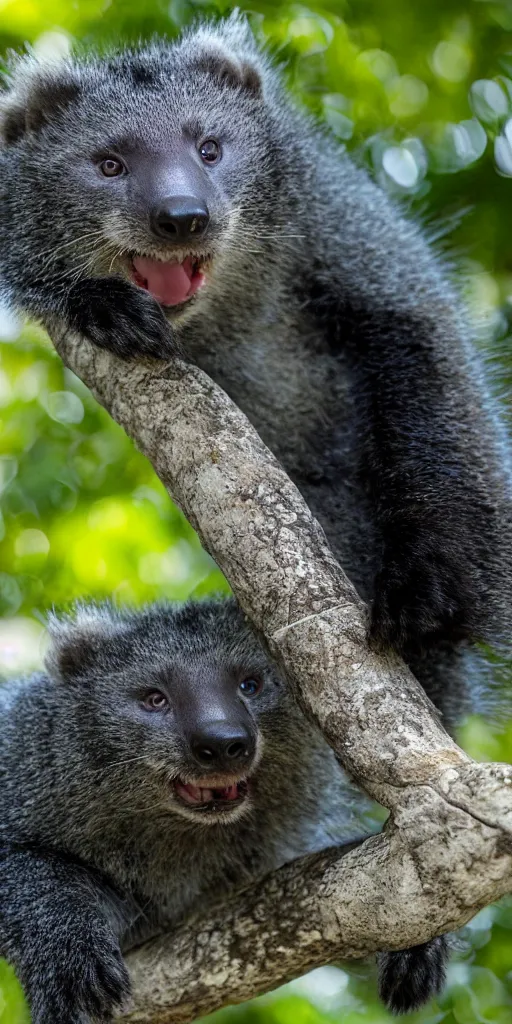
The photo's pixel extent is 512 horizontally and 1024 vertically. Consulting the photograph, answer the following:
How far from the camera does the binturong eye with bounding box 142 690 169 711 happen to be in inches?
224

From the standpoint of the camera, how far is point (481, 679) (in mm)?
6574

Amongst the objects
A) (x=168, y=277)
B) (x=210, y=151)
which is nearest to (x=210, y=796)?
(x=168, y=277)

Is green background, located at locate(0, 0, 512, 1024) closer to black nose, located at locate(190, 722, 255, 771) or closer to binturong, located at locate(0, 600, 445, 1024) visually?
binturong, located at locate(0, 600, 445, 1024)

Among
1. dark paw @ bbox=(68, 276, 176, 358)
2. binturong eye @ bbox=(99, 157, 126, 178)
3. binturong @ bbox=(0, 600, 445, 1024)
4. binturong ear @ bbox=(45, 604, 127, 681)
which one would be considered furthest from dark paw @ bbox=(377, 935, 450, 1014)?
binturong eye @ bbox=(99, 157, 126, 178)

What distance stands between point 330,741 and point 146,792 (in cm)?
151

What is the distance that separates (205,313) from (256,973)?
3.19 metres

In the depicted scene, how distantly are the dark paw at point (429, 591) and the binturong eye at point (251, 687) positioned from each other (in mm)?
1024

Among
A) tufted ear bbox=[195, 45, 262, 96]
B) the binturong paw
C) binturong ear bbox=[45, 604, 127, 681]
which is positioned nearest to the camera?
the binturong paw

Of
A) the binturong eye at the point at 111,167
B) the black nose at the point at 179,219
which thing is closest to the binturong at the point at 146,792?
the black nose at the point at 179,219

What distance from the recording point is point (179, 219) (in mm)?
5168

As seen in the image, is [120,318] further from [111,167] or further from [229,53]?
[229,53]

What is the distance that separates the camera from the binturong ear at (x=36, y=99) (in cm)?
609

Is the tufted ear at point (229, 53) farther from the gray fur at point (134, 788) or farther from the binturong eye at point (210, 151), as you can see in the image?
the gray fur at point (134, 788)

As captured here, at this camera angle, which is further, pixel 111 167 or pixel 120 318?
pixel 111 167
